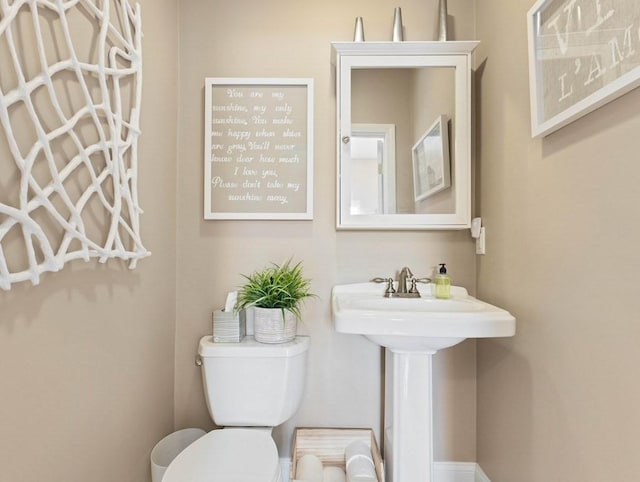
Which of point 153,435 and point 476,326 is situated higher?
point 476,326

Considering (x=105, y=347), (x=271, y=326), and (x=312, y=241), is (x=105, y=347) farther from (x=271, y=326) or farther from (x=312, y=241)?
(x=312, y=241)

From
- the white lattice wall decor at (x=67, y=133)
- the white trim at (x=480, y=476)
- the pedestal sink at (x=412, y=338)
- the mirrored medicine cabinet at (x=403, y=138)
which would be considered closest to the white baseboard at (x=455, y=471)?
the white trim at (x=480, y=476)

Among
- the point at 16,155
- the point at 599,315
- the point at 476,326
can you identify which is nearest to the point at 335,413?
the point at 476,326

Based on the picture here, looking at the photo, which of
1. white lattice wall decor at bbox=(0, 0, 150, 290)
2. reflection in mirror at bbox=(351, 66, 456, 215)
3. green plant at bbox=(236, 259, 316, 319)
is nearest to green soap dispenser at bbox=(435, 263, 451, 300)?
reflection in mirror at bbox=(351, 66, 456, 215)

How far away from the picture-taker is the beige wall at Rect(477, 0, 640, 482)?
30.9 inches

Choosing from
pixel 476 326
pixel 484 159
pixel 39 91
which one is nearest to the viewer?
pixel 39 91

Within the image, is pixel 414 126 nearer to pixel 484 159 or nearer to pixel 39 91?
pixel 484 159

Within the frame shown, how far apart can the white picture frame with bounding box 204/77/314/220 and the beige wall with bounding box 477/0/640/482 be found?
30.1 inches

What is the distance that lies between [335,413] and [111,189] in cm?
126

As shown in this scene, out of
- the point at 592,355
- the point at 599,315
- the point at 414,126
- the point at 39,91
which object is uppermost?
the point at 414,126

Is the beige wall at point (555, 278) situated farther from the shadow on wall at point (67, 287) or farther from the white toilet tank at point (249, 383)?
the shadow on wall at point (67, 287)

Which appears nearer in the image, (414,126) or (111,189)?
(111,189)

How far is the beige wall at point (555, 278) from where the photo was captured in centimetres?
78

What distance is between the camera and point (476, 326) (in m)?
1.07
